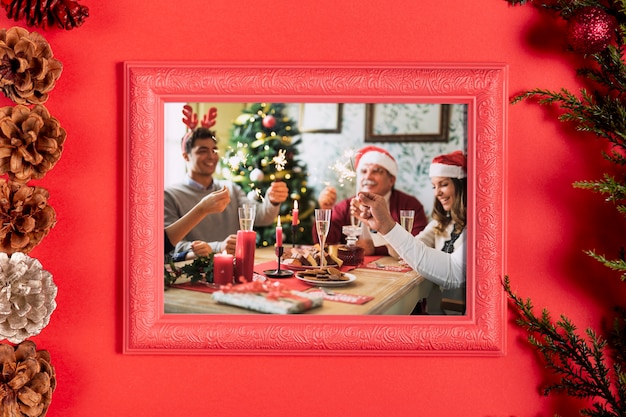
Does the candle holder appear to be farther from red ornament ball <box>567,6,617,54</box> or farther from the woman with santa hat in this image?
red ornament ball <box>567,6,617,54</box>

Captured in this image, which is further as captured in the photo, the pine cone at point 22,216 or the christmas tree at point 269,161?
the christmas tree at point 269,161

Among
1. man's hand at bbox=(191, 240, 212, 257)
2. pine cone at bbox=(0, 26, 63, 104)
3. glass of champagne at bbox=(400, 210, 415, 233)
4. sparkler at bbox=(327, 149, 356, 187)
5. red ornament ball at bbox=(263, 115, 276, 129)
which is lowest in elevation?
man's hand at bbox=(191, 240, 212, 257)

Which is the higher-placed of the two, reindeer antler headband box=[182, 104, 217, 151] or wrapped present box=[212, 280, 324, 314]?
reindeer antler headband box=[182, 104, 217, 151]

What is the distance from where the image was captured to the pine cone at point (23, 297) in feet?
4.11

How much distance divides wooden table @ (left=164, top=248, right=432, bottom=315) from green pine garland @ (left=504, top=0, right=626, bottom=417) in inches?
10.5

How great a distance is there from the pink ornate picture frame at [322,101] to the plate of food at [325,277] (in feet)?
0.32

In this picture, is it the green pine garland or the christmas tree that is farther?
the christmas tree

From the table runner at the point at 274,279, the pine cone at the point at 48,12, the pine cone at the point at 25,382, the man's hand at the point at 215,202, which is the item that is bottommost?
the pine cone at the point at 25,382

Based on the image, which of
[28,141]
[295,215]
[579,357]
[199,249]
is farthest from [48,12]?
[579,357]

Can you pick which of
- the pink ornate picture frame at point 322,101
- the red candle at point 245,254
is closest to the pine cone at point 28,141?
the pink ornate picture frame at point 322,101

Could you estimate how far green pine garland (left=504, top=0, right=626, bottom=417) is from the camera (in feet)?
4.10

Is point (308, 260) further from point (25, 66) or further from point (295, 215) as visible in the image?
point (25, 66)

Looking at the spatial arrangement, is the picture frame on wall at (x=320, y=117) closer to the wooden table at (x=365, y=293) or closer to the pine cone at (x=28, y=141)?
the wooden table at (x=365, y=293)

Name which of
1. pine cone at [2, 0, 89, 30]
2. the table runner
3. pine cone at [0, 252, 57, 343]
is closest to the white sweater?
the table runner
